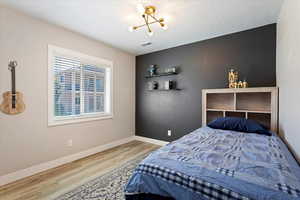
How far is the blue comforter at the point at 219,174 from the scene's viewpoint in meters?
0.82

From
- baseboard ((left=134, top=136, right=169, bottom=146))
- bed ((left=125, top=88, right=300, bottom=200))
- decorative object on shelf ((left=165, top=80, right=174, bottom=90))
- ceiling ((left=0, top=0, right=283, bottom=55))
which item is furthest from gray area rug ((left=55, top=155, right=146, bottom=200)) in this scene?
ceiling ((left=0, top=0, right=283, bottom=55))

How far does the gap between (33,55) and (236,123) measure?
3.45m

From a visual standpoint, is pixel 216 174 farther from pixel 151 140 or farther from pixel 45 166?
pixel 151 140

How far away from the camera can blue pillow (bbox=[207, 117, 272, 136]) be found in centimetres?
207

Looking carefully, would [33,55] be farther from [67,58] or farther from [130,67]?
[130,67]

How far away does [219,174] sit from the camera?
3.14ft

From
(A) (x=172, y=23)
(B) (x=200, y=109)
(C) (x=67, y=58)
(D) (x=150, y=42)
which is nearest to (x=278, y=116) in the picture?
(B) (x=200, y=109)

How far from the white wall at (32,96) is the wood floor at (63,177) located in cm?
25

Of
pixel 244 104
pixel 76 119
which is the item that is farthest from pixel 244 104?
pixel 76 119

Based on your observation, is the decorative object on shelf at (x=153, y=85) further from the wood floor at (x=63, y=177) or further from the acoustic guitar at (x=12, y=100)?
the acoustic guitar at (x=12, y=100)

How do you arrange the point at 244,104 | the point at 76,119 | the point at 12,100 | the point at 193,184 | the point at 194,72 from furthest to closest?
the point at 194,72
the point at 76,119
the point at 244,104
the point at 12,100
the point at 193,184

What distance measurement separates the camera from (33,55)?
2.27 meters

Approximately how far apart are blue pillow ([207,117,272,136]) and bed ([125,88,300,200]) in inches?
25.0

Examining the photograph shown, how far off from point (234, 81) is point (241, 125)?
943 millimetres
